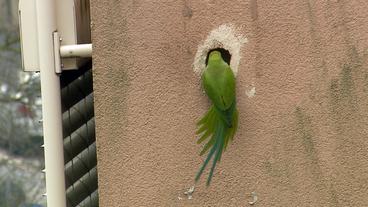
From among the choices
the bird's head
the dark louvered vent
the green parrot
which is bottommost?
the dark louvered vent

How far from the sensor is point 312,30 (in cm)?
249

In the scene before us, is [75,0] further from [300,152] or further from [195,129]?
[300,152]

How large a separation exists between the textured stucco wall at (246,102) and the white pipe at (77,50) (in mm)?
216

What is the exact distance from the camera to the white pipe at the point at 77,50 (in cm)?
296

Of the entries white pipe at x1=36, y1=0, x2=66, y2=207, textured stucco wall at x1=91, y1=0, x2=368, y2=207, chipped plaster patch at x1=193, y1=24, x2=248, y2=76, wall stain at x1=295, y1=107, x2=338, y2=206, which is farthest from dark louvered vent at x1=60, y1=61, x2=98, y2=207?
wall stain at x1=295, y1=107, x2=338, y2=206

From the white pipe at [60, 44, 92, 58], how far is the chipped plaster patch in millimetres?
584

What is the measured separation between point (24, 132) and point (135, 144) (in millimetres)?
1266

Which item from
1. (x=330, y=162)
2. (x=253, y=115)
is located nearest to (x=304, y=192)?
(x=330, y=162)

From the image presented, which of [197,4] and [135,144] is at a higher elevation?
[197,4]

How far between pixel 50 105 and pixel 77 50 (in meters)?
0.27

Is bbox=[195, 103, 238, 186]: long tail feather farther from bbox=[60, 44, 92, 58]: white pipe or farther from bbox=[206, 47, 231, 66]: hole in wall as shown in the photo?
bbox=[60, 44, 92, 58]: white pipe

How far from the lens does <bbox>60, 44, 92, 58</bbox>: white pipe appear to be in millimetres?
2963

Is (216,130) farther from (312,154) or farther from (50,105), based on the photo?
(50,105)

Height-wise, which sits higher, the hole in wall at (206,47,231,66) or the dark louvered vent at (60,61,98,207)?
the hole in wall at (206,47,231,66)
